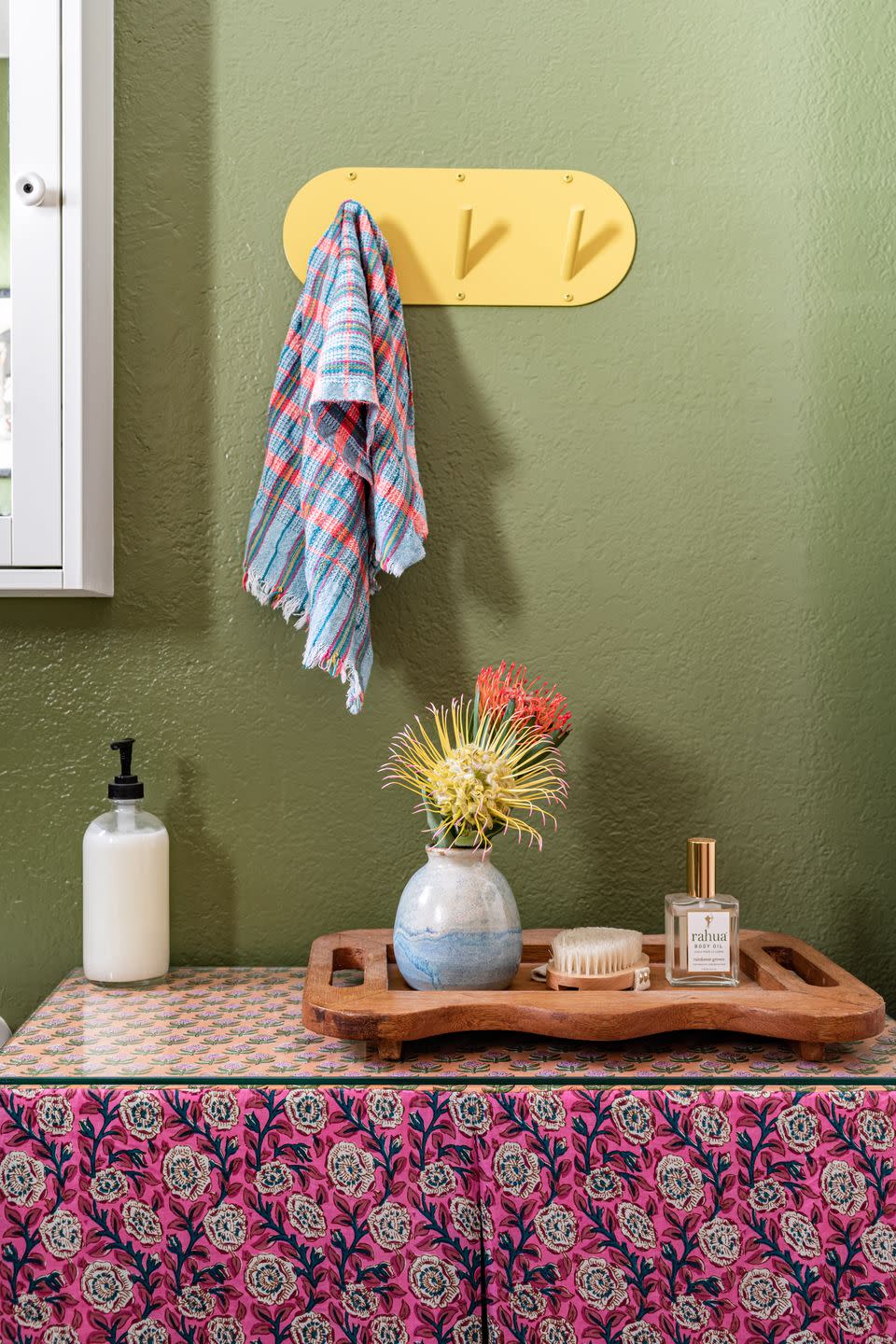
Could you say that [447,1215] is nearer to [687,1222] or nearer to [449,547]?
[687,1222]

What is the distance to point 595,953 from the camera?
3.71ft

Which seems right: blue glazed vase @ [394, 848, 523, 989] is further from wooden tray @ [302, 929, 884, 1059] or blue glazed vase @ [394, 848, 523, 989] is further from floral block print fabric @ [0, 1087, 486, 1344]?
floral block print fabric @ [0, 1087, 486, 1344]

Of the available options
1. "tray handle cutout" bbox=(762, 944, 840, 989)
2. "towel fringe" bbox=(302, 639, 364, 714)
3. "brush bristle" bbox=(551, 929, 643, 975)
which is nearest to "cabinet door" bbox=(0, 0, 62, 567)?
"towel fringe" bbox=(302, 639, 364, 714)

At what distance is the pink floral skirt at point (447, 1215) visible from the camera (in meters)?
0.96

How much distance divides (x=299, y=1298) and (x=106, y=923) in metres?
0.47

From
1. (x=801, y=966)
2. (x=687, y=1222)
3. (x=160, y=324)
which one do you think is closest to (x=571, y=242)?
(x=160, y=324)

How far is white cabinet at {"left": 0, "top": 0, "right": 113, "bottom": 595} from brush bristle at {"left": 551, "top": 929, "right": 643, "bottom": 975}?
25.4 inches

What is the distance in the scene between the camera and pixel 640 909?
55.2 inches

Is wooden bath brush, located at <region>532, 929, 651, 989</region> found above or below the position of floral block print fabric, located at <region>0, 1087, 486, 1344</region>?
above

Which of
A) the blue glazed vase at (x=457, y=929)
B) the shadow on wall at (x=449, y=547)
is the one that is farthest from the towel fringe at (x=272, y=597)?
the blue glazed vase at (x=457, y=929)

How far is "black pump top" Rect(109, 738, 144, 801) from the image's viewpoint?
49.6 inches

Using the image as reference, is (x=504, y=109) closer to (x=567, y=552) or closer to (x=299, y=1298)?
(x=567, y=552)

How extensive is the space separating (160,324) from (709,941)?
974 mm

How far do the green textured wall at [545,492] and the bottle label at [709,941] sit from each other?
26cm
